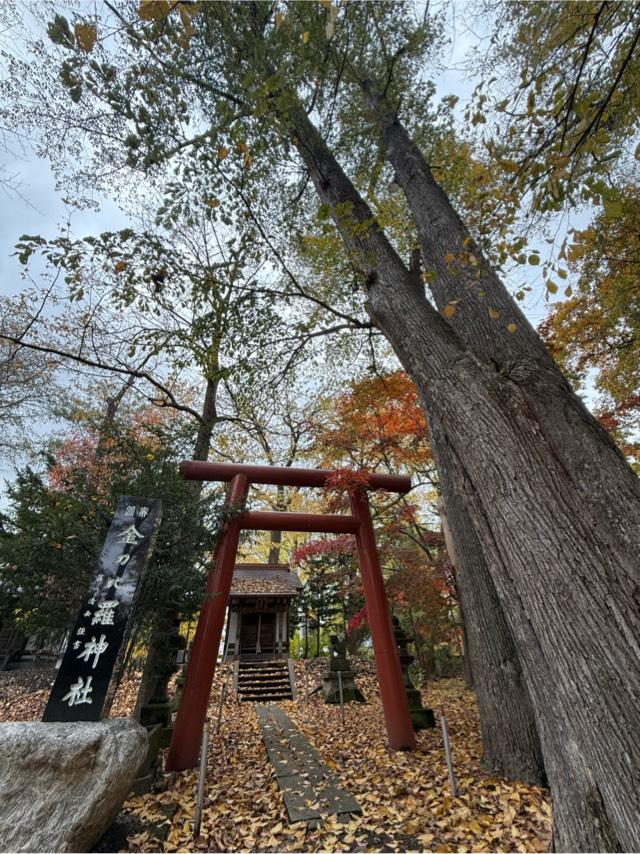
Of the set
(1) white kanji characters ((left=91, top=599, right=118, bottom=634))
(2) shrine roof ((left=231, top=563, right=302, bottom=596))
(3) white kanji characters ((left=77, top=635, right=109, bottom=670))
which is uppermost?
(2) shrine roof ((left=231, top=563, right=302, bottom=596))

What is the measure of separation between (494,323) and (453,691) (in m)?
9.31

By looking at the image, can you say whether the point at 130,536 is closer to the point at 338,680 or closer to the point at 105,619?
the point at 105,619

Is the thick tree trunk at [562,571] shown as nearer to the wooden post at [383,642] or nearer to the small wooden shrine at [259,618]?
the wooden post at [383,642]

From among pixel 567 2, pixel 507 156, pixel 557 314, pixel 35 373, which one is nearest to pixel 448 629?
pixel 557 314

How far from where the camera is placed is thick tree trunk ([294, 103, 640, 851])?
148 centimetres

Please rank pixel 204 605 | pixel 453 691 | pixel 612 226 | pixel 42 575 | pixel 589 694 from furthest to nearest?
pixel 453 691 → pixel 612 226 → pixel 204 605 → pixel 42 575 → pixel 589 694

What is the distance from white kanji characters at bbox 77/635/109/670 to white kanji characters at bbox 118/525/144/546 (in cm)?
95

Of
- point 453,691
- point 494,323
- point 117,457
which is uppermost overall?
point 117,457

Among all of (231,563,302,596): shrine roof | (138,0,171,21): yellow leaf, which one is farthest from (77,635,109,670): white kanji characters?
(231,563,302,596): shrine roof

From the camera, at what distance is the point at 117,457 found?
5.63 m

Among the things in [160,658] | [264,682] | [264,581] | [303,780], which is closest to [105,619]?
[160,658]

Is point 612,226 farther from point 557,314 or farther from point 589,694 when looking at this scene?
point 589,694

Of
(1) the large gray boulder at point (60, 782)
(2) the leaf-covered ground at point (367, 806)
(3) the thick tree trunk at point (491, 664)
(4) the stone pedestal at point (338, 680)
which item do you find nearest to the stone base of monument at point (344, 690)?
(4) the stone pedestal at point (338, 680)

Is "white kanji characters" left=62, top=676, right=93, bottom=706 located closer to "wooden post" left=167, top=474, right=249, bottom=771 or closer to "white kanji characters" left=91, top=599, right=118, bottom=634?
"white kanji characters" left=91, top=599, right=118, bottom=634
